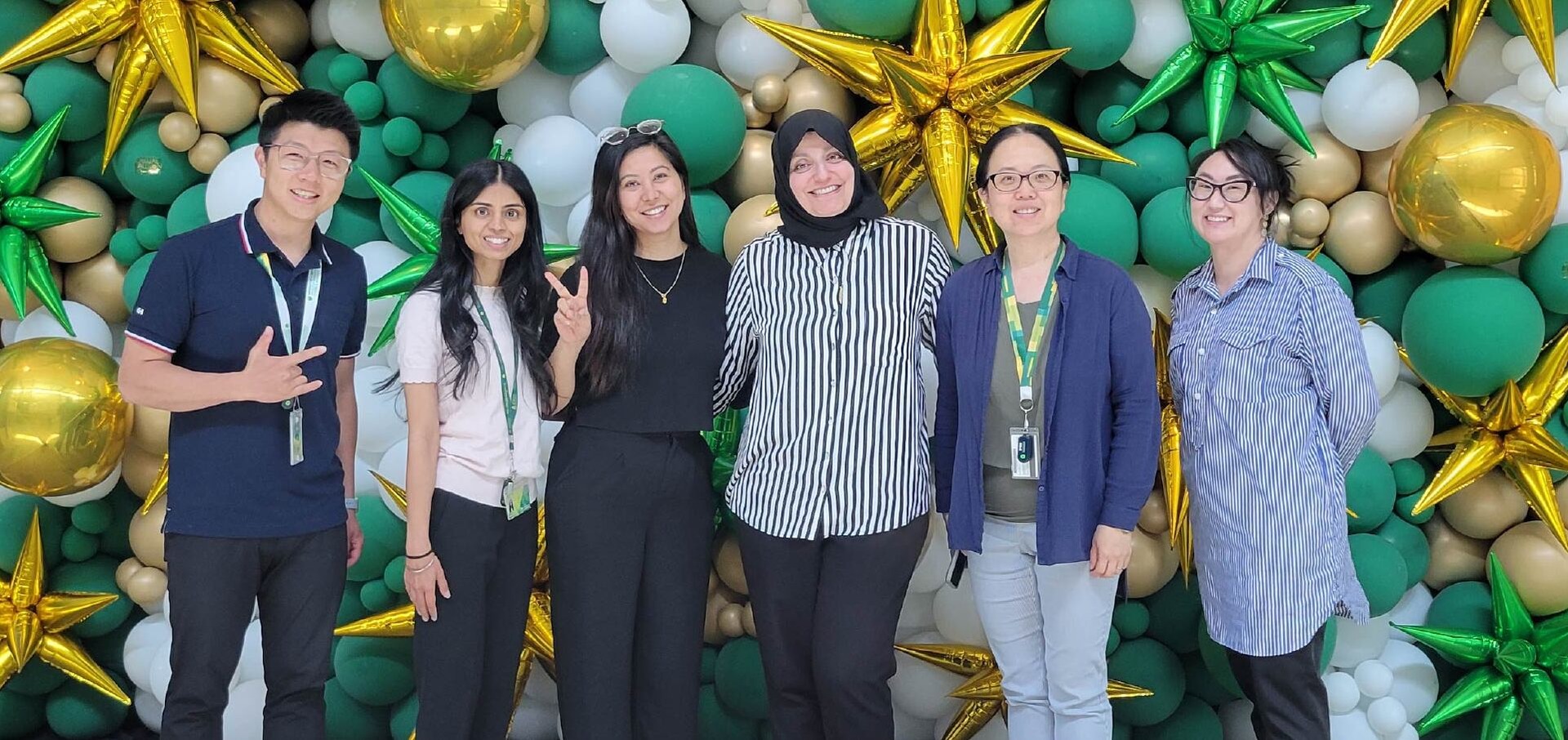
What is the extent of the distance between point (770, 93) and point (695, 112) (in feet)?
0.76

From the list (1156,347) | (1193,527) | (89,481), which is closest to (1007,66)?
(1156,347)

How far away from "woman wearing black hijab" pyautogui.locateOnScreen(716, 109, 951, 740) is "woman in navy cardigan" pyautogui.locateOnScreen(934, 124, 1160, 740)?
0.12m

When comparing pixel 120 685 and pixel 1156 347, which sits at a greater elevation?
pixel 1156 347

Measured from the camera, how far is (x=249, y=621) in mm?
2061

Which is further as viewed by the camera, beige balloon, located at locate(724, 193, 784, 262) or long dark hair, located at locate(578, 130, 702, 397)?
beige balloon, located at locate(724, 193, 784, 262)

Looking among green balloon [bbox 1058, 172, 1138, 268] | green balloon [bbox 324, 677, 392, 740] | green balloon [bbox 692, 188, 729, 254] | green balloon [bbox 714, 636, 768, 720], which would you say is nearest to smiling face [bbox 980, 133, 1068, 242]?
green balloon [bbox 1058, 172, 1138, 268]

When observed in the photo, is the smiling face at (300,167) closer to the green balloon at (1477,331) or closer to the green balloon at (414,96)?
the green balloon at (414,96)

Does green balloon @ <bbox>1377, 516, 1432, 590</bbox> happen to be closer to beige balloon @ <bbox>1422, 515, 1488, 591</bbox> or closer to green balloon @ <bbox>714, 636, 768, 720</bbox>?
beige balloon @ <bbox>1422, 515, 1488, 591</bbox>

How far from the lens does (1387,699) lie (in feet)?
8.66

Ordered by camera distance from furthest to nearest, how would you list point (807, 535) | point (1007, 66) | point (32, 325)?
1. point (32, 325)
2. point (1007, 66)
3. point (807, 535)

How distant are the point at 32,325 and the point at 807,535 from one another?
6.96 feet

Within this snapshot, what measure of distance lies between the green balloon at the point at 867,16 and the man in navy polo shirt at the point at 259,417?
3.60 ft

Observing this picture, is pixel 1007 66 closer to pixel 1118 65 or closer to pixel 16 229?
pixel 1118 65

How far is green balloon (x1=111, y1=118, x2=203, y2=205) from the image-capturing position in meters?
2.84
